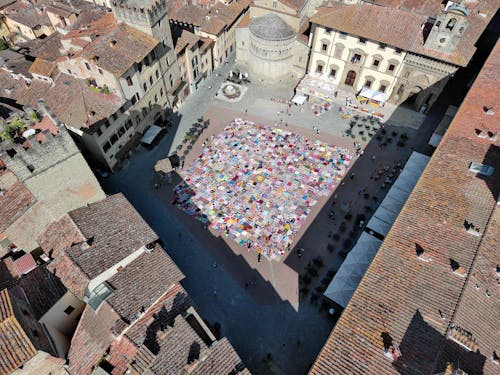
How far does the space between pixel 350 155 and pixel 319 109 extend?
10.5m

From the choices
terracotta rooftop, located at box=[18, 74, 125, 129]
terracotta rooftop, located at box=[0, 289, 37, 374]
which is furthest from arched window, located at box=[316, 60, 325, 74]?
terracotta rooftop, located at box=[0, 289, 37, 374]

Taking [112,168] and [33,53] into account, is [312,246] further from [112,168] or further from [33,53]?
[33,53]

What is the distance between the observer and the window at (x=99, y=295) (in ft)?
81.0

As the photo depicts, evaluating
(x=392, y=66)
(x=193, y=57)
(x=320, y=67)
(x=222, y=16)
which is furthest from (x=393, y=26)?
(x=193, y=57)

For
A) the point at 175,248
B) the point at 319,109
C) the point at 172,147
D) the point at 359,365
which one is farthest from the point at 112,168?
→ the point at 359,365

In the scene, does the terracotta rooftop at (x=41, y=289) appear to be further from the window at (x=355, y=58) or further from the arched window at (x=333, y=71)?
the window at (x=355, y=58)

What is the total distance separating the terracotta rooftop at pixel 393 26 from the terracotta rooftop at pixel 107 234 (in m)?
38.3

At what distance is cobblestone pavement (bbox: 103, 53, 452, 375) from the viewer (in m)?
31.2

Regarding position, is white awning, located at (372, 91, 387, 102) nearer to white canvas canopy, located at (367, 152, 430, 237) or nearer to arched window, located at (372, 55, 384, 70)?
arched window, located at (372, 55, 384, 70)

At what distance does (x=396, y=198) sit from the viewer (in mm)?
37219

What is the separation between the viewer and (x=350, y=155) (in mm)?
45469

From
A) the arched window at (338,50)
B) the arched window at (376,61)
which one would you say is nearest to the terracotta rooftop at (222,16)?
the arched window at (338,50)

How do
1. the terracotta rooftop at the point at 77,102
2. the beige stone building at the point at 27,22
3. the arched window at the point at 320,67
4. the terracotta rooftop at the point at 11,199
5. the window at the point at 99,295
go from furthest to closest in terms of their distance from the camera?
1. the beige stone building at the point at 27,22
2. the arched window at the point at 320,67
3. the terracotta rooftop at the point at 77,102
4. the terracotta rooftop at the point at 11,199
5. the window at the point at 99,295

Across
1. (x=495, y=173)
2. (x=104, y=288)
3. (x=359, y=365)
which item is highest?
(x=495, y=173)
